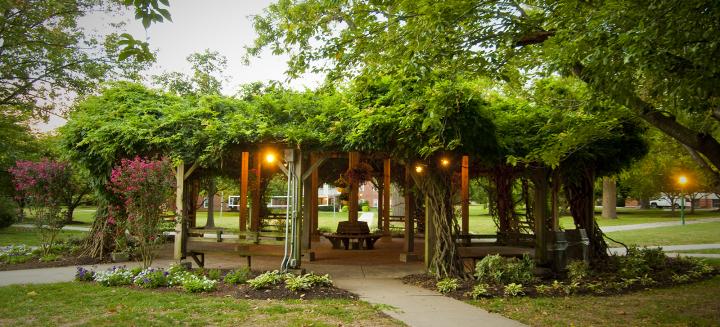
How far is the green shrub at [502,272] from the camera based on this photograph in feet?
27.5

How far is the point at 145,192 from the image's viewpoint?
850cm

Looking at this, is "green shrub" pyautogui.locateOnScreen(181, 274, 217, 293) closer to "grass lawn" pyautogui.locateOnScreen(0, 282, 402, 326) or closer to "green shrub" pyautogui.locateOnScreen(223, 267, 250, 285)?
"grass lawn" pyautogui.locateOnScreen(0, 282, 402, 326)

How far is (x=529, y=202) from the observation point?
43.5ft

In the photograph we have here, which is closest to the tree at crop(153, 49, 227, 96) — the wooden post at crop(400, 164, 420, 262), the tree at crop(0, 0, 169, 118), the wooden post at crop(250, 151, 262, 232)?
the tree at crop(0, 0, 169, 118)

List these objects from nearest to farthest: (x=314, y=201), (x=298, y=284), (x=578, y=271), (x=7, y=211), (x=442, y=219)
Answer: (x=298, y=284), (x=578, y=271), (x=442, y=219), (x=314, y=201), (x=7, y=211)


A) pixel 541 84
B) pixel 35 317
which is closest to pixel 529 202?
pixel 541 84

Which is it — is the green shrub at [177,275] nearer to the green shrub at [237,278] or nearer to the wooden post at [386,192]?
the green shrub at [237,278]

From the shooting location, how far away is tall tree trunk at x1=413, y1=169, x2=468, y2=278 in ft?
29.6

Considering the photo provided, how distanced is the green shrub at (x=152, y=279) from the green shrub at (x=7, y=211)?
15.9 m

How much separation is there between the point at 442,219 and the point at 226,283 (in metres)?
4.15

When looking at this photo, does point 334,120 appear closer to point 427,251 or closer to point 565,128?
point 427,251

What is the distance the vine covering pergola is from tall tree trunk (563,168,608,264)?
0.02 metres

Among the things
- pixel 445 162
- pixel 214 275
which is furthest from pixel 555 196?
pixel 214 275

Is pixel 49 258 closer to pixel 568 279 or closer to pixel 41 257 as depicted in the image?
pixel 41 257
